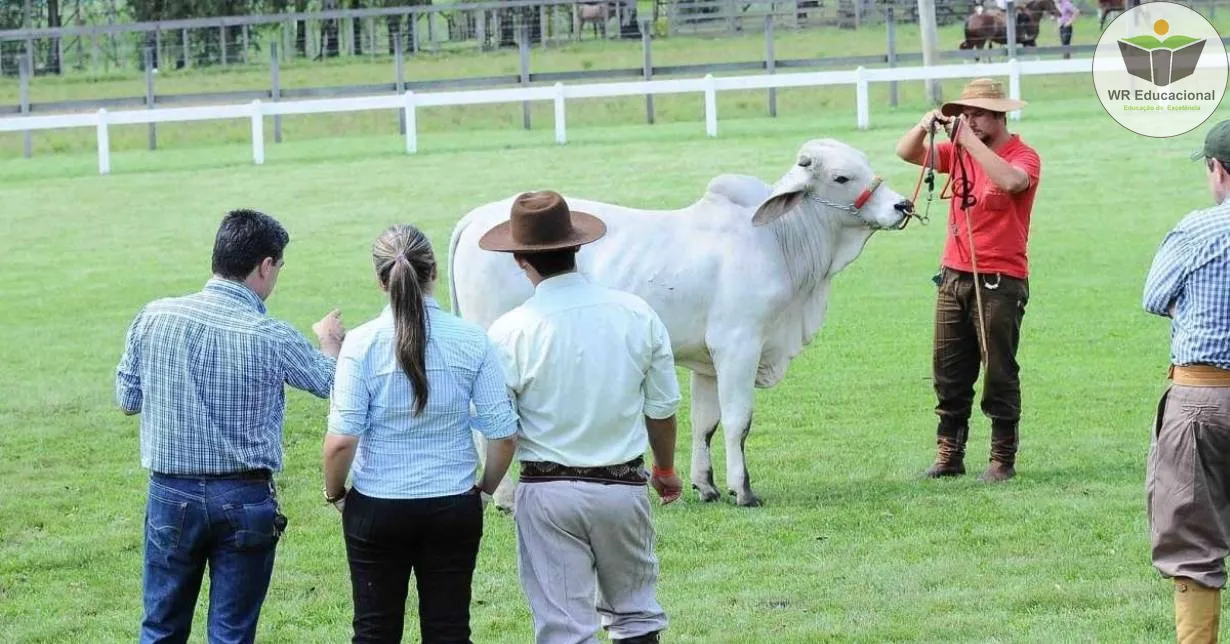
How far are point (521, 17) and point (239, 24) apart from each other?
719cm

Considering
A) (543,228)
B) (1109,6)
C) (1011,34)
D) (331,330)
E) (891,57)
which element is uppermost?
(1109,6)

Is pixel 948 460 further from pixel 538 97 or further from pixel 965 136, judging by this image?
pixel 538 97

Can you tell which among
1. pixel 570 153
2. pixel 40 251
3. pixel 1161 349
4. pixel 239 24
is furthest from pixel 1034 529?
pixel 239 24

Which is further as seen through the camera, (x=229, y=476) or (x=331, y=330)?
(x=331, y=330)

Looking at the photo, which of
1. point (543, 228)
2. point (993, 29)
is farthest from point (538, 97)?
point (543, 228)

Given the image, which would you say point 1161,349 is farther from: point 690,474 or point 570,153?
point 570,153

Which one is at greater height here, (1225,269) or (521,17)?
(521,17)

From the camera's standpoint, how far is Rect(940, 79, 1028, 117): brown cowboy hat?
902cm

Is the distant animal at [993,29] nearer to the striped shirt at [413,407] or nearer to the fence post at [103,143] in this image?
the fence post at [103,143]

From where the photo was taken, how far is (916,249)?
1948 cm

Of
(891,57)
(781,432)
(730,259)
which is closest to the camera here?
(730,259)

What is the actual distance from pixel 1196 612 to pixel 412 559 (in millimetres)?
2593

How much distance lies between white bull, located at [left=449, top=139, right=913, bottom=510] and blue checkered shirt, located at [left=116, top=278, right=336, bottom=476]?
3.41 metres

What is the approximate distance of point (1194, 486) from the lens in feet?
19.0
